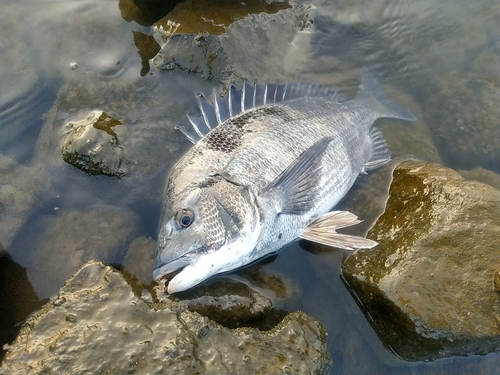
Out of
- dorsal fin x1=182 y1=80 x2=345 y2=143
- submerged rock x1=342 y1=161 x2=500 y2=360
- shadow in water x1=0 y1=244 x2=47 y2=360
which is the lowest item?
shadow in water x1=0 y1=244 x2=47 y2=360

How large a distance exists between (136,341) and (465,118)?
4.86m

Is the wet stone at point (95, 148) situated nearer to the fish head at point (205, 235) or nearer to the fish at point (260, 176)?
→ the fish at point (260, 176)

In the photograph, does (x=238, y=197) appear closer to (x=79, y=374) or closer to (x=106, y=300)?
(x=106, y=300)

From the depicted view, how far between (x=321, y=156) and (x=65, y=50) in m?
3.23

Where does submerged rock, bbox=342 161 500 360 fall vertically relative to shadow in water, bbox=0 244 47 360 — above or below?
above

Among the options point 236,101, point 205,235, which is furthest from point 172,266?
point 236,101

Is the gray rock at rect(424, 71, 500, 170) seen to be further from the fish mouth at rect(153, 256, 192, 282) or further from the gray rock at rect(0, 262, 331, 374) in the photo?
the fish mouth at rect(153, 256, 192, 282)

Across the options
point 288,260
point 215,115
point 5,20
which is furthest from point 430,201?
point 5,20

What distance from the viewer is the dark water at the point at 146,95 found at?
371cm

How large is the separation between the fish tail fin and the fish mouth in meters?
3.13

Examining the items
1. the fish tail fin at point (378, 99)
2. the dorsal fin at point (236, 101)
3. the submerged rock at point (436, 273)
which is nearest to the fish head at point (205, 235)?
the dorsal fin at point (236, 101)

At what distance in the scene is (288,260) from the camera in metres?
3.96

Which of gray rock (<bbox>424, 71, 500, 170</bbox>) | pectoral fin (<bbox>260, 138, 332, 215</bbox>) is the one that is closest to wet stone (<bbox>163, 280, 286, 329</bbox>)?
pectoral fin (<bbox>260, 138, 332, 215</bbox>)

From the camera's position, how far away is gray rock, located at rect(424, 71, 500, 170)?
506cm
